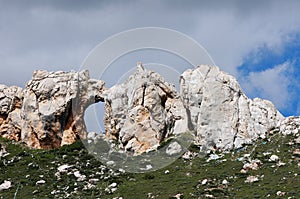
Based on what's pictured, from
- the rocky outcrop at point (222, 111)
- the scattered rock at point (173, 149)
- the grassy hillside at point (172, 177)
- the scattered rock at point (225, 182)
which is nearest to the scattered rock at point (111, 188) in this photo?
the grassy hillside at point (172, 177)

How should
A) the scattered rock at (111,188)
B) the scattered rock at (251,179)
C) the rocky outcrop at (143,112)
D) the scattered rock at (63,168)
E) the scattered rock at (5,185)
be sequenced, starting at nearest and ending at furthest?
1. the scattered rock at (251,179)
2. the scattered rock at (111,188)
3. the scattered rock at (5,185)
4. the scattered rock at (63,168)
5. the rocky outcrop at (143,112)

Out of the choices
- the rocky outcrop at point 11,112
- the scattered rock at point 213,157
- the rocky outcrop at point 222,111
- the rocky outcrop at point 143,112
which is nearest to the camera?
the scattered rock at point 213,157

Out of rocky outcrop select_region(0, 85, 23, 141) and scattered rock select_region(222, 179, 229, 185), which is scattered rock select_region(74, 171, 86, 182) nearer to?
scattered rock select_region(222, 179, 229, 185)

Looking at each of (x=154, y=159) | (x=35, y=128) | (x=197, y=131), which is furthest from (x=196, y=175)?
(x=35, y=128)

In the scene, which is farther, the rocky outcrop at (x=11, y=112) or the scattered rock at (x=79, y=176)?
the rocky outcrop at (x=11, y=112)

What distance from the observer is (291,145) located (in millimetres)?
67750

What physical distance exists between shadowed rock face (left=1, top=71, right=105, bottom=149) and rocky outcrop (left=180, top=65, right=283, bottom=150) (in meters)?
18.8

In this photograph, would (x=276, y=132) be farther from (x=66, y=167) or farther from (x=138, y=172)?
(x=66, y=167)

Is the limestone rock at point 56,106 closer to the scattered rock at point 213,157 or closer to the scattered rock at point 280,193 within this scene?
the scattered rock at point 213,157

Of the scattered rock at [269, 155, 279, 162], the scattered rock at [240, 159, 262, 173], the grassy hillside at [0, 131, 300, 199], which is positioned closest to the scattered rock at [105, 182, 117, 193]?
the grassy hillside at [0, 131, 300, 199]

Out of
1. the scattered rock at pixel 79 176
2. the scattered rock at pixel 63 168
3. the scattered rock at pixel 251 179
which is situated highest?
the scattered rock at pixel 63 168

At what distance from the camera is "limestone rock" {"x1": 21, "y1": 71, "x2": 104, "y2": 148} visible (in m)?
89.2

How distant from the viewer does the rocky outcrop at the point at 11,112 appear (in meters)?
93.4

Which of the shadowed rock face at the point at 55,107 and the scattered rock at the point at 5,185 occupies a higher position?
the shadowed rock face at the point at 55,107
